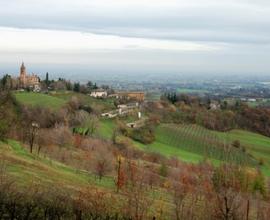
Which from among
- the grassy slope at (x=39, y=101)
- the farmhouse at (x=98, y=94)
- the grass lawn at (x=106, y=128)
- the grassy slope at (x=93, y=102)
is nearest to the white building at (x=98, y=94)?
the farmhouse at (x=98, y=94)

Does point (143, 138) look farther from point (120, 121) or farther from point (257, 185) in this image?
point (257, 185)

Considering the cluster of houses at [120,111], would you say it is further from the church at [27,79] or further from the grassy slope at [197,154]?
the church at [27,79]

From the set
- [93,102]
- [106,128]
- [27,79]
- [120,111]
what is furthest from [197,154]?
[27,79]

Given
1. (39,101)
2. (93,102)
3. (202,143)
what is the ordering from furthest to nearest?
(93,102)
(39,101)
(202,143)

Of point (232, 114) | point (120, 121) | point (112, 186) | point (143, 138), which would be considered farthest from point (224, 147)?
point (112, 186)

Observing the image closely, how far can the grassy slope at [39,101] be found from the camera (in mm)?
81750

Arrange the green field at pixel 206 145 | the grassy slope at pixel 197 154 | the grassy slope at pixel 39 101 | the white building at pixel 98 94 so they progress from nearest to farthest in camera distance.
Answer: the grassy slope at pixel 197 154 → the green field at pixel 206 145 → the grassy slope at pixel 39 101 → the white building at pixel 98 94

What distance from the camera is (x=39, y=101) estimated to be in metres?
84.7

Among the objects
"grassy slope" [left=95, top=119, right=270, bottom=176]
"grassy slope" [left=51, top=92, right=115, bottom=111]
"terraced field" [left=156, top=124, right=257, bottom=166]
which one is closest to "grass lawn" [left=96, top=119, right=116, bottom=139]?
"grassy slope" [left=95, top=119, right=270, bottom=176]

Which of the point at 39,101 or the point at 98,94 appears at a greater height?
the point at 39,101

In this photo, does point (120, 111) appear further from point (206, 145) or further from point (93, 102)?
point (206, 145)

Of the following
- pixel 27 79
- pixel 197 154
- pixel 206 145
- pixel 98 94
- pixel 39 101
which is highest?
pixel 27 79

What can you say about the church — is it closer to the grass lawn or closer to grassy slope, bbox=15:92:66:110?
grassy slope, bbox=15:92:66:110

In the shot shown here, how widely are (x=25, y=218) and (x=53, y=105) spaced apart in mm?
67320
